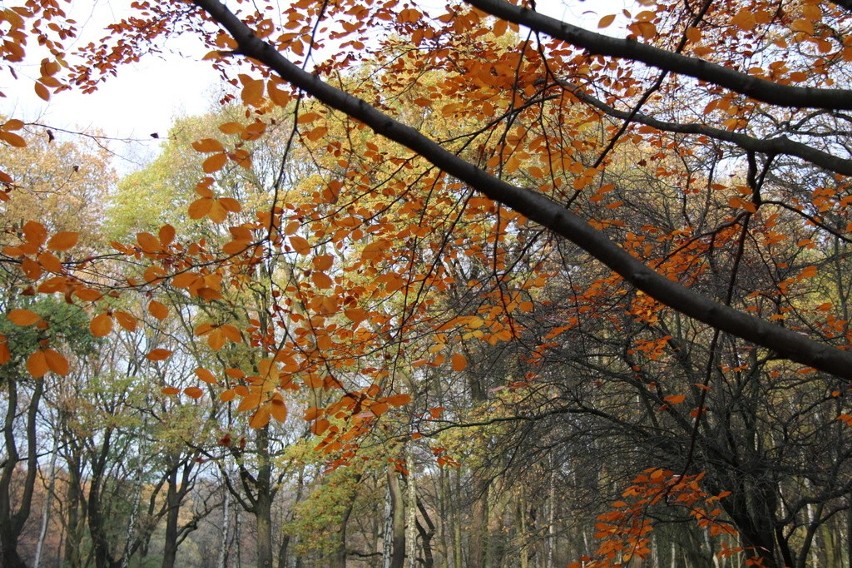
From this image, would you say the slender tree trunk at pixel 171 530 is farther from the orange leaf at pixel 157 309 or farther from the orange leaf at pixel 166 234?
the orange leaf at pixel 166 234

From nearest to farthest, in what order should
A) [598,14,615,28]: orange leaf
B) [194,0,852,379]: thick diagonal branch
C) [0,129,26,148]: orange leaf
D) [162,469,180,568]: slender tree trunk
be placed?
[194,0,852,379]: thick diagonal branch, [598,14,615,28]: orange leaf, [0,129,26,148]: orange leaf, [162,469,180,568]: slender tree trunk

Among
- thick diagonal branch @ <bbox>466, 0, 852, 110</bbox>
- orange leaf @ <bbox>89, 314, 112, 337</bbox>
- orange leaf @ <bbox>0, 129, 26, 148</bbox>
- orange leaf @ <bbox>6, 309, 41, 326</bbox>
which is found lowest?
orange leaf @ <bbox>6, 309, 41, 326</bbox>

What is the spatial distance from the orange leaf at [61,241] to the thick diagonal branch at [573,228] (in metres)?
0.73

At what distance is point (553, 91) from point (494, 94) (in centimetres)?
40

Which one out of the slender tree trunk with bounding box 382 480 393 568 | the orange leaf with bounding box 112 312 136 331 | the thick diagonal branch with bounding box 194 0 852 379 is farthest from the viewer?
the slender tree trunk with bounding box 382 480 393 568

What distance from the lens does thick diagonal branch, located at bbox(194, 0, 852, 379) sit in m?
1.26

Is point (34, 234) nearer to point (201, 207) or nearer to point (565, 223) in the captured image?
point (201, 207)

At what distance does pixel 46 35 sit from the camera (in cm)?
447

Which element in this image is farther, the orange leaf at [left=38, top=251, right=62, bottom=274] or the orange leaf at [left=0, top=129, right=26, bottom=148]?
the orange leaf at [left=0, top=129, right=26, bottom=148]

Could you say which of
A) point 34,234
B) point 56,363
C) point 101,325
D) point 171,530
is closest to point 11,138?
point 34,234

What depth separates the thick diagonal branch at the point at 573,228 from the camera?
1.26 m

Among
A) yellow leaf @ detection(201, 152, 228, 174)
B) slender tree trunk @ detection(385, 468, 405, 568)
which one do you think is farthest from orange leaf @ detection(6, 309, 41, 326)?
slender tree trunk @ detection(385, 468, 405, 568)

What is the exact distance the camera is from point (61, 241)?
5.35 feet

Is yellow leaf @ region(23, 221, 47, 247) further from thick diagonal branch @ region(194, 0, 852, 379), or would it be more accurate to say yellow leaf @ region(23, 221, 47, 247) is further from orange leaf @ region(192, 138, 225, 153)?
thick diagonal branch @ region(194, 0, 852, 379)
